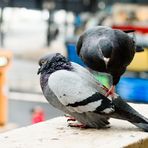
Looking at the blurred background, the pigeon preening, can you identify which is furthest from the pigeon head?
the blurred background

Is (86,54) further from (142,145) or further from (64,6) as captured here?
(64,6)

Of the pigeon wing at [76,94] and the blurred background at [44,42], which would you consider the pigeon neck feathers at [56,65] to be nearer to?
the pigeon wing at [76,94]

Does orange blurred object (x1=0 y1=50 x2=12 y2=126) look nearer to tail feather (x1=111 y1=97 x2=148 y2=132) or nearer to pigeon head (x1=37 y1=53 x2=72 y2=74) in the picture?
pigeon head (x1=37 y1=53 x2=72 y2=74)

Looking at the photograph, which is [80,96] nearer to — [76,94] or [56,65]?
[76,94]

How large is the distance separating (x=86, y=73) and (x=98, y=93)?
0.55ft

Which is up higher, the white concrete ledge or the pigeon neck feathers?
the pigeon neck feathers

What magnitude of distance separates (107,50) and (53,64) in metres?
0.33

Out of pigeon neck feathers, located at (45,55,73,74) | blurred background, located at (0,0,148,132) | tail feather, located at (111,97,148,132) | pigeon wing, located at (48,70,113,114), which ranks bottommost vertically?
blurred background, located at (0,0,148,132)

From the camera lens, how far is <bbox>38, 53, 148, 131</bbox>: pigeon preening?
273cm

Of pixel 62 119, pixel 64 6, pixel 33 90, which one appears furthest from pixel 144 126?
pixel 64 6

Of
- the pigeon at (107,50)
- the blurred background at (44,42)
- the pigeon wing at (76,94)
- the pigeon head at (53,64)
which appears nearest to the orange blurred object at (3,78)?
the blurred background at (44,42)

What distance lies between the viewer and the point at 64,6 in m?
21.1

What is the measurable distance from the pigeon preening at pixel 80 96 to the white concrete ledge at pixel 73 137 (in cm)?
7

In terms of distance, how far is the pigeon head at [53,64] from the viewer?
2.85 m
